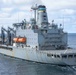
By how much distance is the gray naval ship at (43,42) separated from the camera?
173ft

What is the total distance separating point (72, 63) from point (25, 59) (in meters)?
13.2

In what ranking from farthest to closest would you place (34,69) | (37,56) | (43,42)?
(43,42)
(37,56)
(34,69)

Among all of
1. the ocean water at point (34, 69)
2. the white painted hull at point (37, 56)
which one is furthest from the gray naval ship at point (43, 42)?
the ocean water at point (34, 69)

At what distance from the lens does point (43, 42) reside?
193ft

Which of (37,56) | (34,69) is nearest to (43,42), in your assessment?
(37,56)

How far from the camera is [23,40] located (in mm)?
64562

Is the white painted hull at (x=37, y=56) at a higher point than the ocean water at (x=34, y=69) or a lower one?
higher

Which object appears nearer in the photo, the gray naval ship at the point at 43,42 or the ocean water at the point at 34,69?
the ocean water at the point at 34,69

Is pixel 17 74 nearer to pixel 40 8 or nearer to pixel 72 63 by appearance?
pixel 72 63

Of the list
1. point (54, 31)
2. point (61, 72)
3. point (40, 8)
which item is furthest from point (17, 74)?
point (40, 8)

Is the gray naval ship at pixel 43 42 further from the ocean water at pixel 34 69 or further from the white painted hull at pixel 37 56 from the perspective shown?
the ocean water at pixel 34 69

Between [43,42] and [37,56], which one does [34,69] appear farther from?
[43,42]

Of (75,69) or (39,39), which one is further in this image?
(39,39)

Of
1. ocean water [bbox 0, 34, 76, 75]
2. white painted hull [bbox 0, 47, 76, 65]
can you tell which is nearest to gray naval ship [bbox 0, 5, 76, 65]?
white painted hull [bbox 0, 47, 76, 65]
